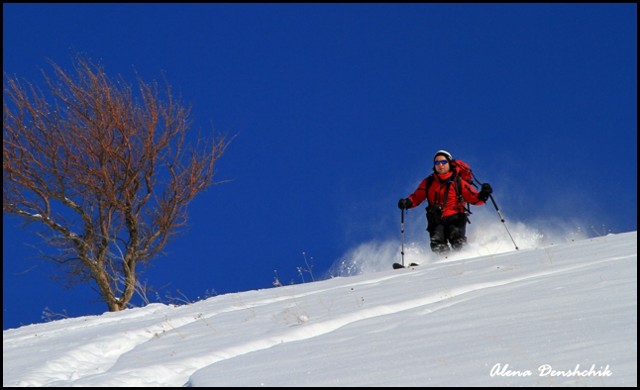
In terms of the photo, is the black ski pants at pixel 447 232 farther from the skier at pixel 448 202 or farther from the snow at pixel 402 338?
the snow at pixel 402 338

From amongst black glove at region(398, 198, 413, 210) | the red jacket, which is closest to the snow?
the red jacket

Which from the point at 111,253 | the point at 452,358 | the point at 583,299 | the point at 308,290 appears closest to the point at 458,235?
the point at 308,290

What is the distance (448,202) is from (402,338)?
6890 mm

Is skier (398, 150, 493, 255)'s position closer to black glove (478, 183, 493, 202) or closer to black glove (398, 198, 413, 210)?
black glove (478, 183, 493, 202)

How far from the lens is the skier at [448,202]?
34.1 feet

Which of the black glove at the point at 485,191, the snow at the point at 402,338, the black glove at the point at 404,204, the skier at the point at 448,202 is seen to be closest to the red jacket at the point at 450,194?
the skier at the point at 448,202

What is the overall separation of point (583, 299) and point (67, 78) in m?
13.4

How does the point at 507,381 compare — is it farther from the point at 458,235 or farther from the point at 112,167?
the point at 112,167

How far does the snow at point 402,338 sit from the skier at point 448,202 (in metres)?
3.54

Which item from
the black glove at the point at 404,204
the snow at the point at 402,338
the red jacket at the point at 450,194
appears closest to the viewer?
the snow at the point at 402,338

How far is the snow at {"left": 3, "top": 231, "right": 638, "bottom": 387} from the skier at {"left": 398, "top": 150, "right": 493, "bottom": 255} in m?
3.54

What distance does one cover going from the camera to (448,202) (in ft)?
34.4

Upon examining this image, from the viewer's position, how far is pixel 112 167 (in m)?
14.5

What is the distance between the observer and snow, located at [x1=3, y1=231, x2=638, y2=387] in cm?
307
